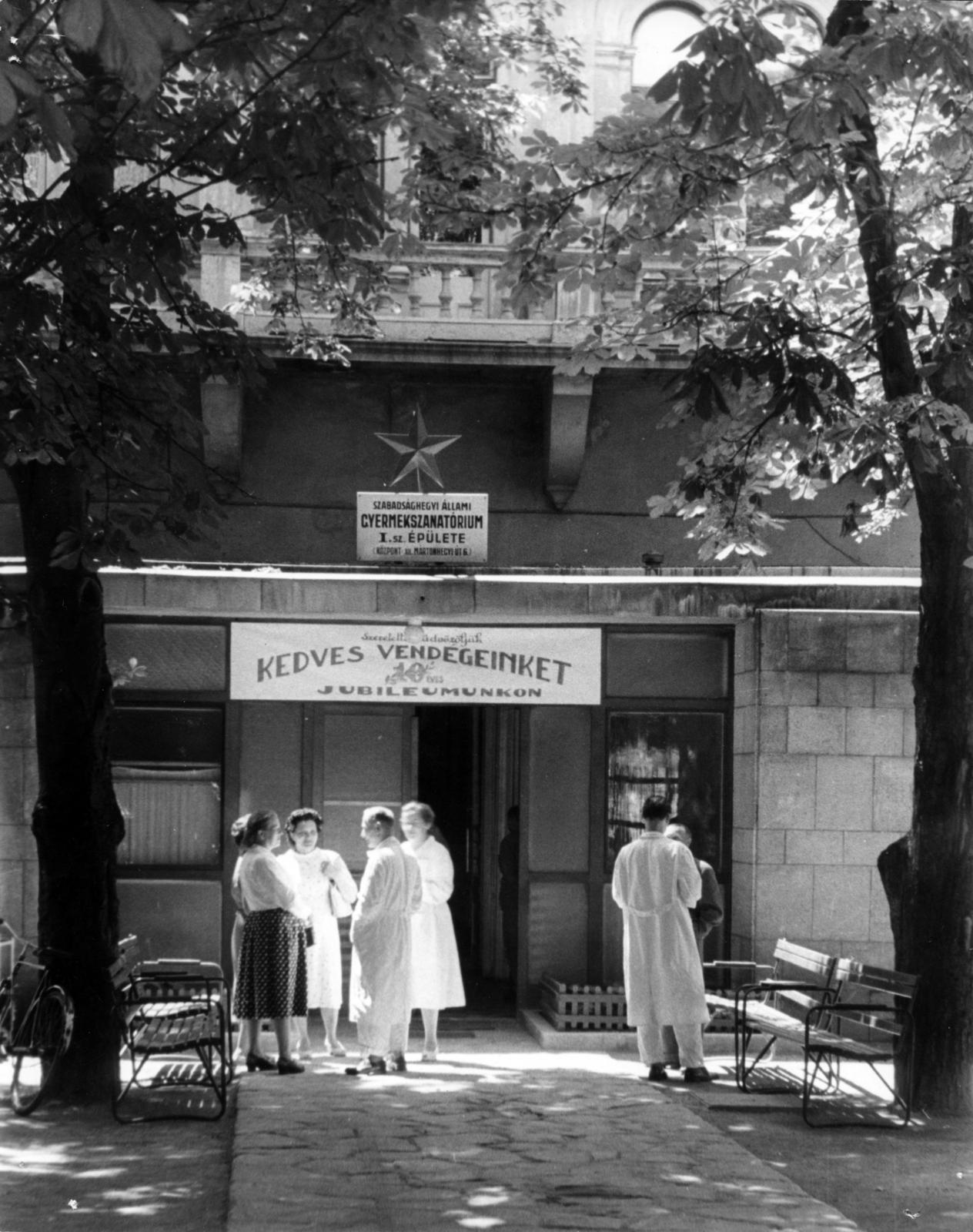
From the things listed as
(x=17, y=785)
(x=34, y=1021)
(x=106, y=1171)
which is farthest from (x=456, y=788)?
(x=106, y=1171)

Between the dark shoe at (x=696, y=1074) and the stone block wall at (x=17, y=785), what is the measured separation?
16.5 ft

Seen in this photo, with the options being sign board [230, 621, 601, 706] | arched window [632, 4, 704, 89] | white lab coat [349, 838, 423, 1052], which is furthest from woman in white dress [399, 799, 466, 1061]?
arched window [632, 4, 704, 89]

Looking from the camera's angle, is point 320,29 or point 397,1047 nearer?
point 320,29

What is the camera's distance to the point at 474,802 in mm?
17062

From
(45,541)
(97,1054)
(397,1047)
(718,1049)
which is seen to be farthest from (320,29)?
(718,1049)

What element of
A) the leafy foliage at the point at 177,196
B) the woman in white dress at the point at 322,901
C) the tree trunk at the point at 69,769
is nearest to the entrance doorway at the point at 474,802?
the woman in white dress at the point at 322,901

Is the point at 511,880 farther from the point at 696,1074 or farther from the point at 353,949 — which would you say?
the point at 696,1074

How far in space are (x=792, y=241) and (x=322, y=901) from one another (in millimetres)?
5618

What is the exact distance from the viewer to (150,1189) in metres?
8.02

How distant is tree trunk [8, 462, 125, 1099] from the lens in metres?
10.2

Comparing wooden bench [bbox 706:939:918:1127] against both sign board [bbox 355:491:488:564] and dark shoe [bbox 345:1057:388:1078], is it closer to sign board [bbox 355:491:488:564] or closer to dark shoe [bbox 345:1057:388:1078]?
dark shoe [bbox 345:1057:388:1078]

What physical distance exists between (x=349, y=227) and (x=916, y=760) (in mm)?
4449

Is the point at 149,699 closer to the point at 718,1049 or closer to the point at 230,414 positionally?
the point at 230,414

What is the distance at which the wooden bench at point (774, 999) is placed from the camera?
10.9 meters
